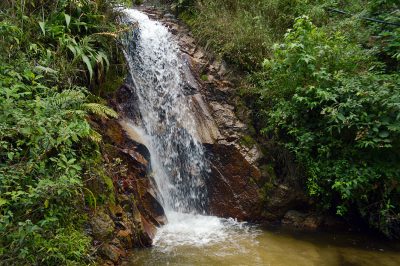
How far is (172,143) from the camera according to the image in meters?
6.98

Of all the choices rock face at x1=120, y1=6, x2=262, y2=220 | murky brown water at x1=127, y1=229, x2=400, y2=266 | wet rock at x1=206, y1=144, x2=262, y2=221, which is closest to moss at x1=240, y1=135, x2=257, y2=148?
rock face at x1=120, y1=6, x2=262, y2=220

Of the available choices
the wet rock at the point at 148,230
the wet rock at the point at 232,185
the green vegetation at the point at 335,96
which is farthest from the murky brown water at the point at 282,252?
the wet rock at the point at 232,185

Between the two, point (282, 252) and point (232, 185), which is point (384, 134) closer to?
point (282, 252)

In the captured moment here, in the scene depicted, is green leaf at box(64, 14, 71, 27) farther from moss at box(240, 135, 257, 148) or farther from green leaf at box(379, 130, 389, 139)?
green leaf at box(379, 130, 389, 139)

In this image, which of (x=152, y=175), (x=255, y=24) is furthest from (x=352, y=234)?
(x=255, y=24)

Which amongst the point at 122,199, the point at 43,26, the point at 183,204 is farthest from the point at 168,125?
the point at 43,26

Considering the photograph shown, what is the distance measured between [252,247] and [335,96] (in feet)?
9.61

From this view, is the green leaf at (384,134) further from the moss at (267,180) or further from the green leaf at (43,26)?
the green leaf at (43,26)

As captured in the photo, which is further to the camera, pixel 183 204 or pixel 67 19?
pixel 183 204

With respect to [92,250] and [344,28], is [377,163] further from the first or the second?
[92,250]

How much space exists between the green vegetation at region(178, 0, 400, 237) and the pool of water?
1.84ft

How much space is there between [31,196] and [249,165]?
14.7 ft

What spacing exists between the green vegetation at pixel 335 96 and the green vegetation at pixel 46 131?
131 inches

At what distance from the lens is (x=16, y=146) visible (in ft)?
12.1
